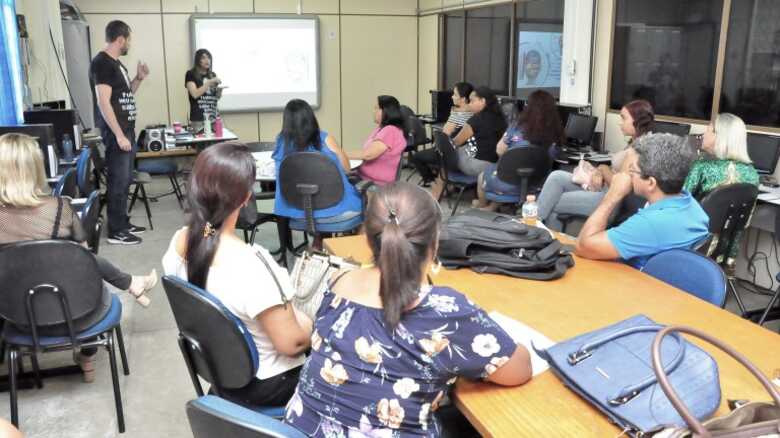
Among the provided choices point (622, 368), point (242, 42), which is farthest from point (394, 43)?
point (622, 368)

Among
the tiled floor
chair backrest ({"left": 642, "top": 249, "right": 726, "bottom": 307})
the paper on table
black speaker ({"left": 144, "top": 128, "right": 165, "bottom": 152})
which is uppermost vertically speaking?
black speaker ({"left": 144, "top": 128, "right": 165, "bottom": 152})

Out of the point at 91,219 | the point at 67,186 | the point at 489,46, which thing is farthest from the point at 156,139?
the point at 489,46

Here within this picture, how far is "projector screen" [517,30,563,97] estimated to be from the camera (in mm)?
6586

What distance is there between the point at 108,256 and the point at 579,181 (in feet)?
11.4

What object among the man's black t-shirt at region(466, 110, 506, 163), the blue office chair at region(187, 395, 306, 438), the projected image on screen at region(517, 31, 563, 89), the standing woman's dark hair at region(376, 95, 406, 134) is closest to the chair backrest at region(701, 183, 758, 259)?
the standing woman's dark hair at region(376, 95, 406, 134)

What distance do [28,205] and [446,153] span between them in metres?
3.87

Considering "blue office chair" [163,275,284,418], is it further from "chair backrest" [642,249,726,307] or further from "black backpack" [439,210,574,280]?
"chair backrest" [642,249,726,307]

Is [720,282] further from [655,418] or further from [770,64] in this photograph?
[770,64]

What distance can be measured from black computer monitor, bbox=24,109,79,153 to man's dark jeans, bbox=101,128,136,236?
225 mm

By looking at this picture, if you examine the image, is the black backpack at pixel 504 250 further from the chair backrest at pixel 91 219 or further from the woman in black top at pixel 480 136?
the woman in black top at pixel 480 136

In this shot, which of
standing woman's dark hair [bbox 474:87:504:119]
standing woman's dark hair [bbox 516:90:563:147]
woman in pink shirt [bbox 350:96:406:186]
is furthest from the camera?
standing woman's dark hair [bbox 474:87:504:119]

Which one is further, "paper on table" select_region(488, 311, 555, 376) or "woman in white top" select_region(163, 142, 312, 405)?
"woman in white top" select_region(163, 142, 312, 405)

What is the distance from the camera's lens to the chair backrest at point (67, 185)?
3.38m

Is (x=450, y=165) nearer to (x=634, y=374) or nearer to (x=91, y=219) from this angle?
(x=91, y=219)
